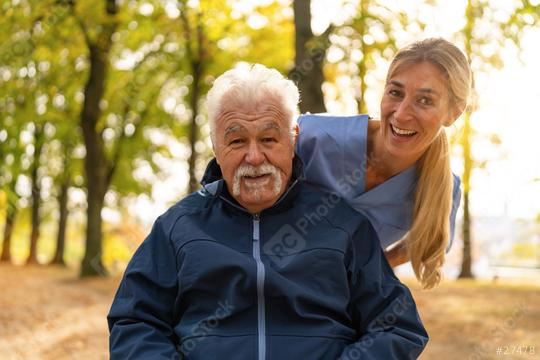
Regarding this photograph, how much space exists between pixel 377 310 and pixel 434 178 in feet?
2.53

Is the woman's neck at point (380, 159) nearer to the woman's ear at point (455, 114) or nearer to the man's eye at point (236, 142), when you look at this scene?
the woman's ear at point (455, 114)

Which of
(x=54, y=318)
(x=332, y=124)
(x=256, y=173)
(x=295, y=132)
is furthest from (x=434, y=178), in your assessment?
(x=54, y=318)

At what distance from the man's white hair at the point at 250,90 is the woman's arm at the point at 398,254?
1047 millimetres

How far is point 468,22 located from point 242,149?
19.1 ft

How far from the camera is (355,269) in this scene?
2600mm

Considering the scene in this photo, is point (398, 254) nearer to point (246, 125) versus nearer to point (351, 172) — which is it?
point (351, 172)

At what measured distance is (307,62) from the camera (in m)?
7.09

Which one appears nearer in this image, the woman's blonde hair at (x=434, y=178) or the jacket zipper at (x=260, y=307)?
the jacket zipper at (x=260, y=307)

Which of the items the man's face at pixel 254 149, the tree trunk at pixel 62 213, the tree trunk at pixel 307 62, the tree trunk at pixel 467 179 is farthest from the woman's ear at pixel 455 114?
the tree trunk at pixel 62 213

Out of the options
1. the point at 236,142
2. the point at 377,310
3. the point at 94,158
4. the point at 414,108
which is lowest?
the point at 94,158

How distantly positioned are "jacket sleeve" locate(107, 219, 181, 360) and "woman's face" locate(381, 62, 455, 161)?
3.61ft

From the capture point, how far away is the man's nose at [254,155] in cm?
259

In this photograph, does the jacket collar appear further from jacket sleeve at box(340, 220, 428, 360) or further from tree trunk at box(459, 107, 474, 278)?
tree trunk at box(459, 107, 474, 278)

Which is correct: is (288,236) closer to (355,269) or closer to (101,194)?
(355,269)
